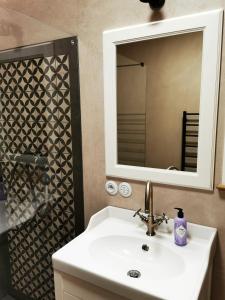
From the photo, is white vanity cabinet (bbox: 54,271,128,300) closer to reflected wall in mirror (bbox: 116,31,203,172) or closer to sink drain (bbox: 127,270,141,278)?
sink drain (bbox: 127,270,141,278)

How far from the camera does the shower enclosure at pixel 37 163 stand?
1.55m

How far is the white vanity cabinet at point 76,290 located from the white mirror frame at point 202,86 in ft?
1.86

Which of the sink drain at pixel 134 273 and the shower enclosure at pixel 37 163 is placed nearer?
the sink drain at pixel 134 273

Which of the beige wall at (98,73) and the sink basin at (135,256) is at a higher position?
the beige wall at (98,73)

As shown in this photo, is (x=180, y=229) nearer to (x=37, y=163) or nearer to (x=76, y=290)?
(x=76, y=290)

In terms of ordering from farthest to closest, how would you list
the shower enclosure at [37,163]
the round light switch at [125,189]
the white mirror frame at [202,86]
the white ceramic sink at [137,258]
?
the shower enclosure at [37,163]
the round light switch at [125,189]
the white mirror frame at [202,86]
the white ceramic sink at [137,258]

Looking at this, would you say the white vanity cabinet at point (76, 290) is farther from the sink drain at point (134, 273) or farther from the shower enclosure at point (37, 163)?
the shower enclosure at point (37, 163)

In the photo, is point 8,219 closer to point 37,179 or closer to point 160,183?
point 37,179

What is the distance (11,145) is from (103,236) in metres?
1.02

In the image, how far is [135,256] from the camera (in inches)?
48.4

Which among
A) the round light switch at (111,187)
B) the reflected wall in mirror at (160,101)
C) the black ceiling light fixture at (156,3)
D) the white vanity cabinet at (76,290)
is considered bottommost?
the white vanity cabinet at (76,290)

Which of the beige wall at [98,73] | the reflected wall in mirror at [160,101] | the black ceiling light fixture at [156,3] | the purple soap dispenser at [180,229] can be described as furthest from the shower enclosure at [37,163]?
the purple soap dispenser at [180,229]

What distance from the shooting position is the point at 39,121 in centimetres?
167

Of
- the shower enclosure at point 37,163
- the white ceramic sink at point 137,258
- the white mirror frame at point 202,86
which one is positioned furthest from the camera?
the shower enclosure at point 37,163
